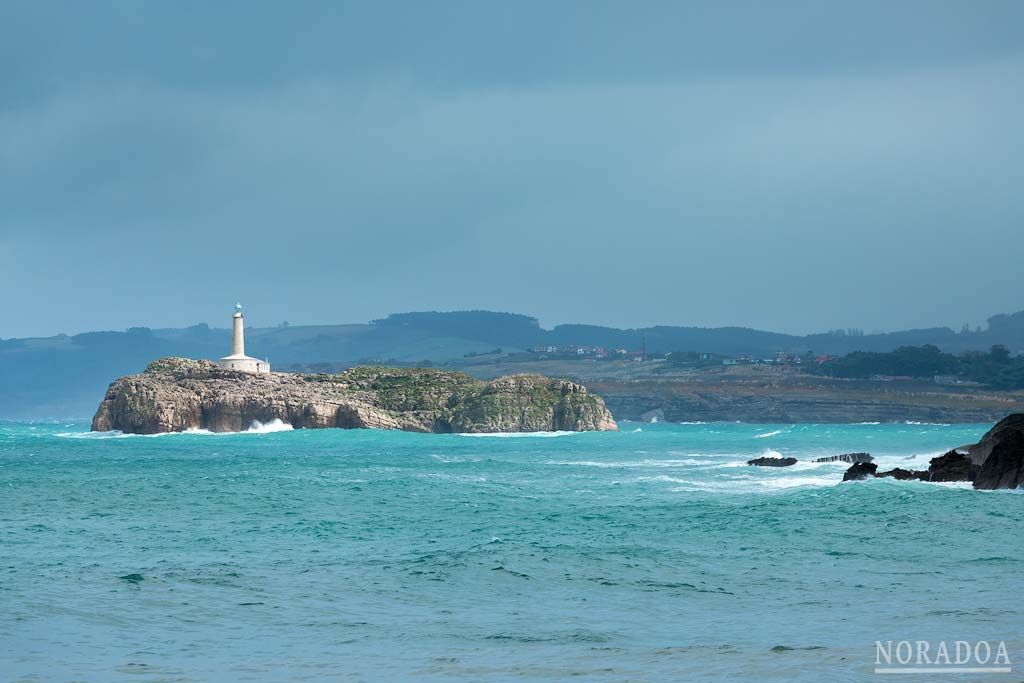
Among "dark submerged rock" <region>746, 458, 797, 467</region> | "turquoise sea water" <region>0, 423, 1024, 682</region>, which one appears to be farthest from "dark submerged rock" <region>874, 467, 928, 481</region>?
"dark submerged rock" <region>746, 458, 797, 467</region>

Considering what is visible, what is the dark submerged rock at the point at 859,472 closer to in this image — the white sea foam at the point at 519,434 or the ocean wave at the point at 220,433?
the white sea foam at the point at 519,434

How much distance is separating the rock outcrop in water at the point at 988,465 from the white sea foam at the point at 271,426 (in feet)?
221

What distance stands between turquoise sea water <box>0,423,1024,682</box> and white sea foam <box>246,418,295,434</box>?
193 feet

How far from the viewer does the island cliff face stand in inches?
4154

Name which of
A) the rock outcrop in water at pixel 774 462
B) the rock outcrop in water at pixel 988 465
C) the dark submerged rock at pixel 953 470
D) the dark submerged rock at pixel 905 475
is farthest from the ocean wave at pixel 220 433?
the dark submerged rock at pixel 953 470

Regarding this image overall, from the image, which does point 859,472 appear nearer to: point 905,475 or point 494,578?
point 905,475

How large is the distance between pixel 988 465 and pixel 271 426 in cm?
7477

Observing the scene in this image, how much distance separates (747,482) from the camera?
153ft

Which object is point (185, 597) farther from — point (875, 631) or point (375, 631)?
point (875, 631)

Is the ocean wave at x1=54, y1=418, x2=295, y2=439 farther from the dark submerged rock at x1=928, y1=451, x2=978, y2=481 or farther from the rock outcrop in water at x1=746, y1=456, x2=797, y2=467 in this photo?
the dark submerged rock at x1=928, y1=451, x2=978, y2=481

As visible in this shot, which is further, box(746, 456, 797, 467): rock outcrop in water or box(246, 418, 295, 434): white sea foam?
box(246, 418, 295, 434): white sea foam

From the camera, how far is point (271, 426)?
107 metres

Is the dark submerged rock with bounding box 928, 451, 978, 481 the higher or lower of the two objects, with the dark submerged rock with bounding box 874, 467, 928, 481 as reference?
higher

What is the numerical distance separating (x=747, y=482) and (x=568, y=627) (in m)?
28.4
